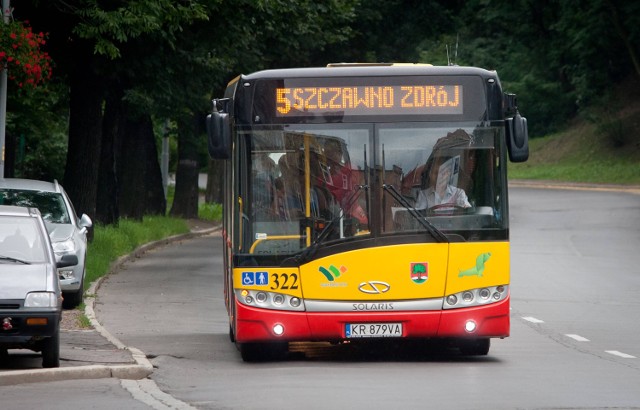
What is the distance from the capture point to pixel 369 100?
13.8 metres

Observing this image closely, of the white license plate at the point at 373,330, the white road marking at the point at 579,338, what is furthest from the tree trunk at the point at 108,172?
the white license plate at the point at 373,330

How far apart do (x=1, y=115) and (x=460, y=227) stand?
11.5m

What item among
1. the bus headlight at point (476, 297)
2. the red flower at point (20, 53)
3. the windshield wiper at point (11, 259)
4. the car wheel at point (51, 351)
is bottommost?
the car wheel at point (51, 351)

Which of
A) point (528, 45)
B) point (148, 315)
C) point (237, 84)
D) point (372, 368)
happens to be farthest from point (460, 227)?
point (528, 45)

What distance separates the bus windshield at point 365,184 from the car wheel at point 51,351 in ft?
6.29

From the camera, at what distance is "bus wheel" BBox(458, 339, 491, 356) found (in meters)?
14.3

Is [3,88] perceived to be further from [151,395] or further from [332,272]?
[151,395]

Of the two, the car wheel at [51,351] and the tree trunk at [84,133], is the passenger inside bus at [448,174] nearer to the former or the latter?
the car wheel at [51,351]

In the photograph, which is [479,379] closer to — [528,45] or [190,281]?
[190,281]

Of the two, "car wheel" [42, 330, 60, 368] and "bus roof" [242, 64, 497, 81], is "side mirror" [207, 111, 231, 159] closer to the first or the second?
"bus roof" [242, 64, 497, 81]

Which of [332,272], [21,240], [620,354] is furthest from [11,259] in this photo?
[620,354]

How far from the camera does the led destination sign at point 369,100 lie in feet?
45.0

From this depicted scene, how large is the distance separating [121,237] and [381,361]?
57.3ft

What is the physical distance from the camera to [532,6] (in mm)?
67625
